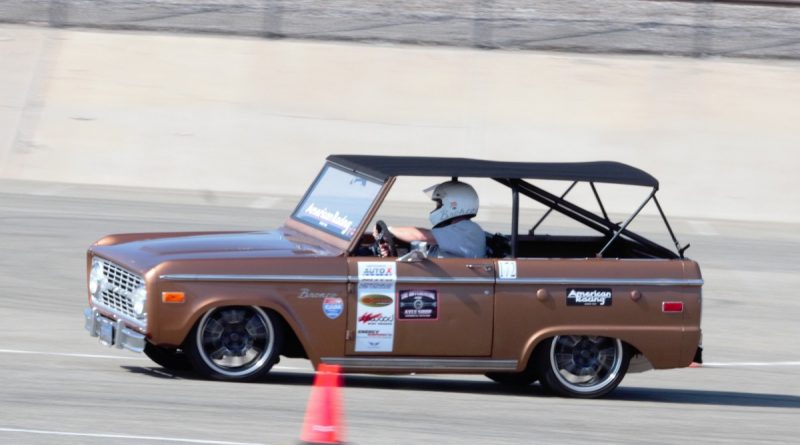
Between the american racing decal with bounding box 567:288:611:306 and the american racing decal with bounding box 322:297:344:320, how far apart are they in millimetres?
1538

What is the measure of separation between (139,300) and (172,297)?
261mm

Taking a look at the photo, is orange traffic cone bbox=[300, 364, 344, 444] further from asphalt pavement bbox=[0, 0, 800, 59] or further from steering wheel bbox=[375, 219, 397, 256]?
asphalt pavement bbox=[0, 0, 800, 59]

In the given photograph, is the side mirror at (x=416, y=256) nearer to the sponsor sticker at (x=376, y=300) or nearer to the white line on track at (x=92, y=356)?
the sponsor sticker at (x=376, y=300)

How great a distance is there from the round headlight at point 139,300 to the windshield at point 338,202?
4.55 feet

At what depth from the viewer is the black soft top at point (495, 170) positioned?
9.16m

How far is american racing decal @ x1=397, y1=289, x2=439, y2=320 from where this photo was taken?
8.84 meters

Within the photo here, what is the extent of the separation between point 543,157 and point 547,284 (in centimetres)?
1319

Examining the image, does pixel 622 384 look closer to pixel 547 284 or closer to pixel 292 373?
pixel 547 284

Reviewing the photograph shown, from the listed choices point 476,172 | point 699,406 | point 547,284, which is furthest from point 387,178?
point 699,406

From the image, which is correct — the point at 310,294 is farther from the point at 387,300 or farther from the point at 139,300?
the point at 139,300

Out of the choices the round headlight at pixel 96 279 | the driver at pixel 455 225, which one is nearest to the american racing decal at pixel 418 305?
the driver at pixel 455 225

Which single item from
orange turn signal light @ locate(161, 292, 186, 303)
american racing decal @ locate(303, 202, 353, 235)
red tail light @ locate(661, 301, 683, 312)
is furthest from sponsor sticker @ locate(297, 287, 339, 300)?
red tail light @ locate(661, 301, 683, 312)

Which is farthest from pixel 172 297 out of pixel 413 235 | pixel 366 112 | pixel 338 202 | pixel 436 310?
pixel 366 112

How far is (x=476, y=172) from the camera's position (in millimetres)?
9148
